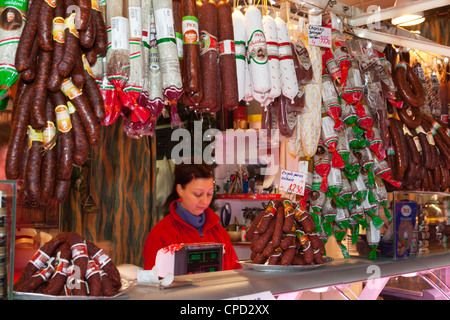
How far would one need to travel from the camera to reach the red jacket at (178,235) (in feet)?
14.0

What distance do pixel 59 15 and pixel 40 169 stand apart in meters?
0.68

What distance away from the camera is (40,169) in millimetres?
1940

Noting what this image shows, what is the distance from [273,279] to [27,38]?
1538mm

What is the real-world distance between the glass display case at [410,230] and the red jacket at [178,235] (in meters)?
1.40

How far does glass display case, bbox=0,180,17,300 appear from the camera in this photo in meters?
1.66

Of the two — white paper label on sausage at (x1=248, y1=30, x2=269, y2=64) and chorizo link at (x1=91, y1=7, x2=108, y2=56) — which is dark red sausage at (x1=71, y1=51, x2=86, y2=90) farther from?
white paper label on sausage at (x1=248, y1=30, x2=269, y2=64)

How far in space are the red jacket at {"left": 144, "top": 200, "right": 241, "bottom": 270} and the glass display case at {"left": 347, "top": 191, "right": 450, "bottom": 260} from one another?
140cm

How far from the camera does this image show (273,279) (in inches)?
89.9

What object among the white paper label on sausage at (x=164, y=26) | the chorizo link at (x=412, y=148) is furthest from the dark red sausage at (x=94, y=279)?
the chorizo link at (x=412, y=148)

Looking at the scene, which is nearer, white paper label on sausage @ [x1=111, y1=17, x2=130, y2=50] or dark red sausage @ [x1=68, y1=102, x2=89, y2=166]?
dark red sausage @ [x1=68, y1=102, x2=89, y2=166]

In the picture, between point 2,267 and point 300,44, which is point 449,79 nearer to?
point 300,44

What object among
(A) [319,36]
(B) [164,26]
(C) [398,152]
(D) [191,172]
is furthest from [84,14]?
(C) [398,152]

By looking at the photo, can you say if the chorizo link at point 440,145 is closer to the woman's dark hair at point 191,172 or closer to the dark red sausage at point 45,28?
the woman's dark hair at point 191,172

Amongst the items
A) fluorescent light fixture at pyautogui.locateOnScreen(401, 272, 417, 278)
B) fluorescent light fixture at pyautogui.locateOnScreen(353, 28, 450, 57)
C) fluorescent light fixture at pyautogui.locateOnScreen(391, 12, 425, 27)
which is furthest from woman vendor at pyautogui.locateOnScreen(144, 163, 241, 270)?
fluorescent light fixture at pyautogui.locateOnScreen(391, 12, 425, 27)
